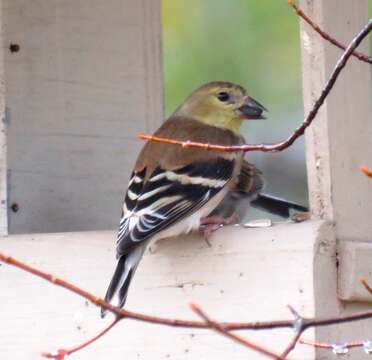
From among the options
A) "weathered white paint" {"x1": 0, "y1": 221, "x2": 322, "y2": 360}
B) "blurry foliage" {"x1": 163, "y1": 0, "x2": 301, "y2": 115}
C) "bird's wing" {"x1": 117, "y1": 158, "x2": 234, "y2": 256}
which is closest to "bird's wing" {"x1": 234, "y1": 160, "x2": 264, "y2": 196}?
"bird's wing" {"x1": 117, "y1": 158, "x2": 234, "y2": 256}

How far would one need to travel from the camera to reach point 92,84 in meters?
4.38

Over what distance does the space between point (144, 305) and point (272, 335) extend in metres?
0.44

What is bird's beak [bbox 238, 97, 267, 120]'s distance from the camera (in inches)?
175

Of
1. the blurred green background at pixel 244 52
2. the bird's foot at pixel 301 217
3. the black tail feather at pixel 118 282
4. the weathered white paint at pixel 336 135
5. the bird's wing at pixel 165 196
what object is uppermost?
the weathered white paint at pixel 336 135

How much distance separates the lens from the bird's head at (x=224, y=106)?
14.7 feet

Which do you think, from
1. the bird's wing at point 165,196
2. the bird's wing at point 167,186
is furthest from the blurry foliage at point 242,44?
the bird's wing at point 165,196

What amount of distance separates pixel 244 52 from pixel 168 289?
4.24 metres

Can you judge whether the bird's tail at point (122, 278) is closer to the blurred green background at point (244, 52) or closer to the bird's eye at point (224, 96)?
the bird's eye at point (224, 96)

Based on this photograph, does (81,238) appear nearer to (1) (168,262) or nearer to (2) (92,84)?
(1) (168,262)

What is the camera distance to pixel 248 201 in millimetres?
4230

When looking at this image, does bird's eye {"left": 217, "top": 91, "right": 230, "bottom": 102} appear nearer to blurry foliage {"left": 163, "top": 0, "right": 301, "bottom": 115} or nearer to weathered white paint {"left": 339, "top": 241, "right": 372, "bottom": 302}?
weathered white paint {"left": 339, "top": 241, "right": 372, "bottom": 302}

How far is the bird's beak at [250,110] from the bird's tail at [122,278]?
3.54 feet

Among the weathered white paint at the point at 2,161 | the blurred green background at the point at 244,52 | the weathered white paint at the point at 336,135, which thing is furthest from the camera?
the blurred green background at the point at 244,52

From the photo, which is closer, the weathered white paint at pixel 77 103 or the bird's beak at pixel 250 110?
the weathered white paint at pixel 77 103
